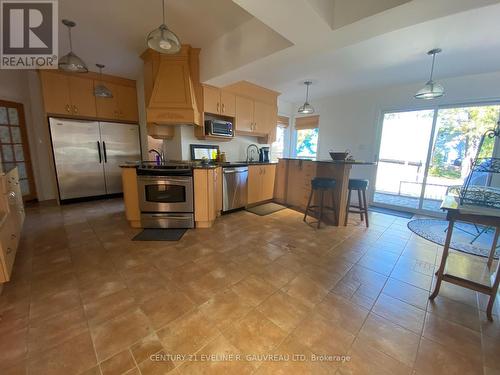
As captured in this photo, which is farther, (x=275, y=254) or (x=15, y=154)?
(x=15, y=154)

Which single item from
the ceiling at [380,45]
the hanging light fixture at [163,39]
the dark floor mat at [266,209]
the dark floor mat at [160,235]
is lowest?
the dark floor mat at [160,235]

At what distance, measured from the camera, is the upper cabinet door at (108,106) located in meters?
4.06

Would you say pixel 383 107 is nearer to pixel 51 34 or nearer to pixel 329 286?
pixel 329 286

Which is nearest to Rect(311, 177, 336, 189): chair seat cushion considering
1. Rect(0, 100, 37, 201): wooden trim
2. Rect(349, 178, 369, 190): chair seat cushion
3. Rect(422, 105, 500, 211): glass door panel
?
Rect(349, 178, 369, 190): chair seat cushion

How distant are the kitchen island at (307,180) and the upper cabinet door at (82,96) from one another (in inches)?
153

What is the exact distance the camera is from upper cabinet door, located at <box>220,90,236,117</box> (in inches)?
143

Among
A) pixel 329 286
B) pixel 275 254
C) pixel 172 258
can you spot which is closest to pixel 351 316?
pixel 329 286

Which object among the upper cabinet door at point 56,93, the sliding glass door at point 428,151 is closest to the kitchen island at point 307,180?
the sliding glass door at point 428,151

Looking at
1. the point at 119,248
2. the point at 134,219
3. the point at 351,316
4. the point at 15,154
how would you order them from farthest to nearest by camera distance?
the point at 15,154 < the point at 134,219 < the point at 119,248 < the point at 351,316

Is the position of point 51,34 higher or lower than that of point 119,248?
higher

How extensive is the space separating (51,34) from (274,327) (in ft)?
12.7

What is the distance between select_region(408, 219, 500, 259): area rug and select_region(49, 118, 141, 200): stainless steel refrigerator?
547 cm

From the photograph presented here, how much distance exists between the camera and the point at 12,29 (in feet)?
7.29

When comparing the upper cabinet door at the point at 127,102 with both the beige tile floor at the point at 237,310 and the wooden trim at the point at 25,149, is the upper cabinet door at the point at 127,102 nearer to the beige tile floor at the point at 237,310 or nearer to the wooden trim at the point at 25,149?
the wooden trim at the point at 25,149
